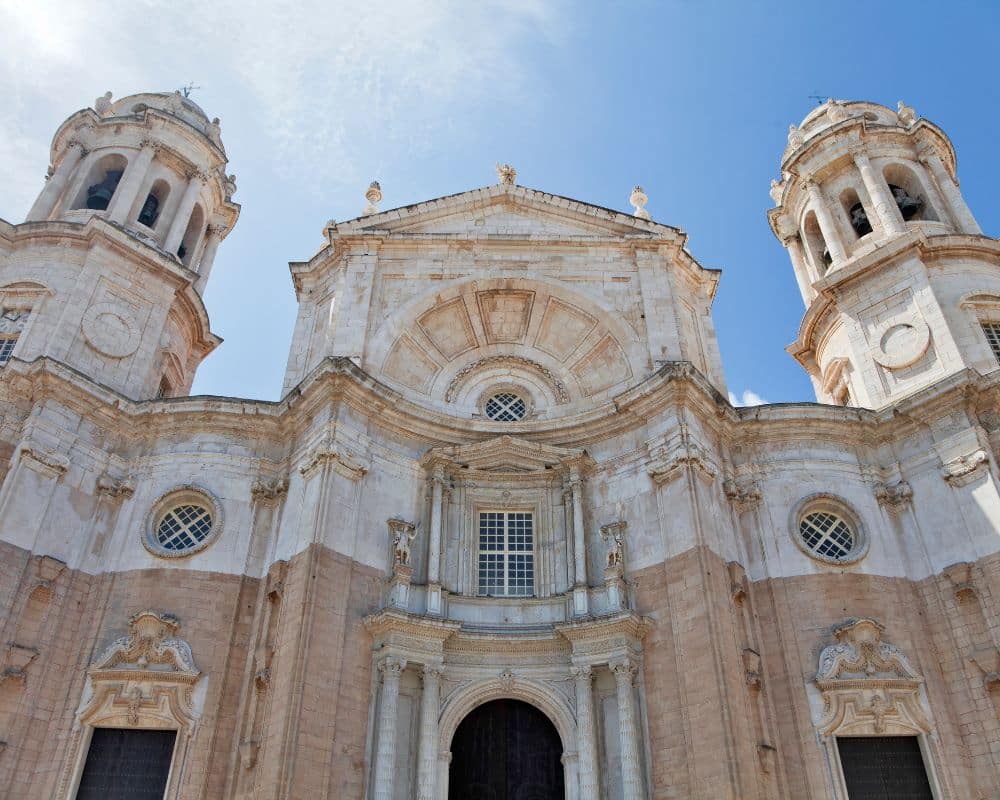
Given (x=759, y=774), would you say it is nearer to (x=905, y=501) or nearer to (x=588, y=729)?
(x=588, y=729)

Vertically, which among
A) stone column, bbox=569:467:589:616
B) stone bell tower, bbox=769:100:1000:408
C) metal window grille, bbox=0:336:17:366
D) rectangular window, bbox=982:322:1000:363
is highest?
stone bell tower, bbox=769:100:1000:408

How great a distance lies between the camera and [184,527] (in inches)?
818

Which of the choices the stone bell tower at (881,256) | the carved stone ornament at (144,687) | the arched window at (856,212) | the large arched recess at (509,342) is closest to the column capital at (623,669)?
the large arched recess at (509,342)

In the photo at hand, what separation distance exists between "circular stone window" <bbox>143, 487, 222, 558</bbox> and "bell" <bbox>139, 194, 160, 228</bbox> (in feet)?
40.1

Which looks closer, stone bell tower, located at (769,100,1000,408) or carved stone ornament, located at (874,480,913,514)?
carved stone ornament, located at (874,480,913,514)

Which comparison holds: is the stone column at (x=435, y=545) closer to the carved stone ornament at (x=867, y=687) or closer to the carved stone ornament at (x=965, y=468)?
the carved stone ornament at (x=867, y=687)

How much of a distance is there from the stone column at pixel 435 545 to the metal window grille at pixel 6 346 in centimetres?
1247

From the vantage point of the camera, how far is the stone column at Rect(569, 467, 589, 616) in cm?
1927

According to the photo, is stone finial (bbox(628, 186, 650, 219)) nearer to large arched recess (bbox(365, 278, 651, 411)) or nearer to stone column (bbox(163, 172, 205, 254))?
large arched recess (bbox(365, 278, 651, 411))

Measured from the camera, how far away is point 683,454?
19688 mm

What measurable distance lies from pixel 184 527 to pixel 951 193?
1053 inches

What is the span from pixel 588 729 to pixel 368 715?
468cm

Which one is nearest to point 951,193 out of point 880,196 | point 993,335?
point 880,196

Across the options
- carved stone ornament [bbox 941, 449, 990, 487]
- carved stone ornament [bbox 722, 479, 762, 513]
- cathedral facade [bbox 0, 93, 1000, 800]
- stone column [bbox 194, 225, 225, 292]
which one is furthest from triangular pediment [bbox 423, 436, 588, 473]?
stone column [bbox 194, 225, 225, 292]
